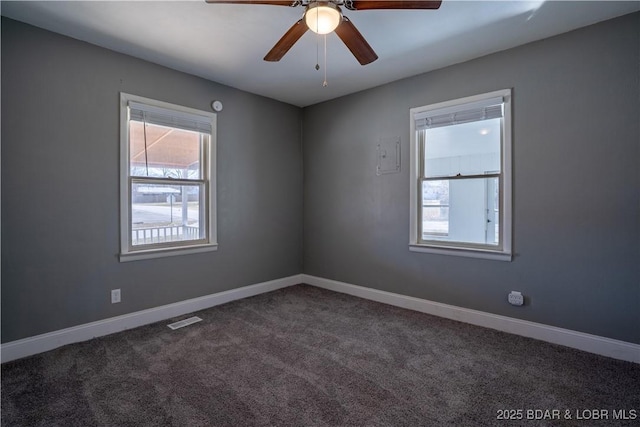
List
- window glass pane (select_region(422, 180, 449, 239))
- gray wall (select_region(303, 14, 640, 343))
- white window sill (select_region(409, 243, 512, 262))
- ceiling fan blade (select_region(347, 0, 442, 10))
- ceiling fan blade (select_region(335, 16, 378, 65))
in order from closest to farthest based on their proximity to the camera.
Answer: ceiling fan blade (select_region(347, 0, 442, 10))
ceiling fan blade (select_region(335, 16, 378, 65))
gray wall (select_region(303, 14, 640, 343))
white window sill (select_region(409, 243, 512, 262))
window glass pane (select_region(422, 180, 449, 239))

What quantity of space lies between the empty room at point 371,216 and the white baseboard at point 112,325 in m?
0.02

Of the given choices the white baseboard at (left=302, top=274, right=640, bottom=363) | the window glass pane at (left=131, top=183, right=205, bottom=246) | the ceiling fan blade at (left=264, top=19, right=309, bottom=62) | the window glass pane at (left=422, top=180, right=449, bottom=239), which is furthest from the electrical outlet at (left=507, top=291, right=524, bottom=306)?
the window glass pane at (left=131, top=183, right=205, bottom=246)

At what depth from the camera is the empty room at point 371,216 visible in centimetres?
203

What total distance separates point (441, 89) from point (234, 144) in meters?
2.46

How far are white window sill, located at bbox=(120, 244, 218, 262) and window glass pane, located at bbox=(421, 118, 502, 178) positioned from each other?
2.64 meters

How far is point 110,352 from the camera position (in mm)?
2541

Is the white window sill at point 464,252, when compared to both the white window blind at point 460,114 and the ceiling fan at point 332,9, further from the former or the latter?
the ceiling fan at point 332,9

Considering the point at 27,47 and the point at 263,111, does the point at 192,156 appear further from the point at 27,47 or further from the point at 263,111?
the point at 27,47

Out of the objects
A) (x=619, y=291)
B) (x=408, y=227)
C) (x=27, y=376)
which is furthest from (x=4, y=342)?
(x=619, y=291)

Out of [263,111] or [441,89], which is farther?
[263,111]

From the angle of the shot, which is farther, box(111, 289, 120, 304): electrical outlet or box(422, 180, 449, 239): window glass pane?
box(422, 180, 449, 239): window glass pane

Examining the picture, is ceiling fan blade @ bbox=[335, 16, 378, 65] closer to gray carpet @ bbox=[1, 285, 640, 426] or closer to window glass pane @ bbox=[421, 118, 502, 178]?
window glass pane @ bbox=[421, 118, 502, 178]

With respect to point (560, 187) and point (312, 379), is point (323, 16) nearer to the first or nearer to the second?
point (312, 379)

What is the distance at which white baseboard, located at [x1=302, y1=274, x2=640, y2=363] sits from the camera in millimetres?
2447
